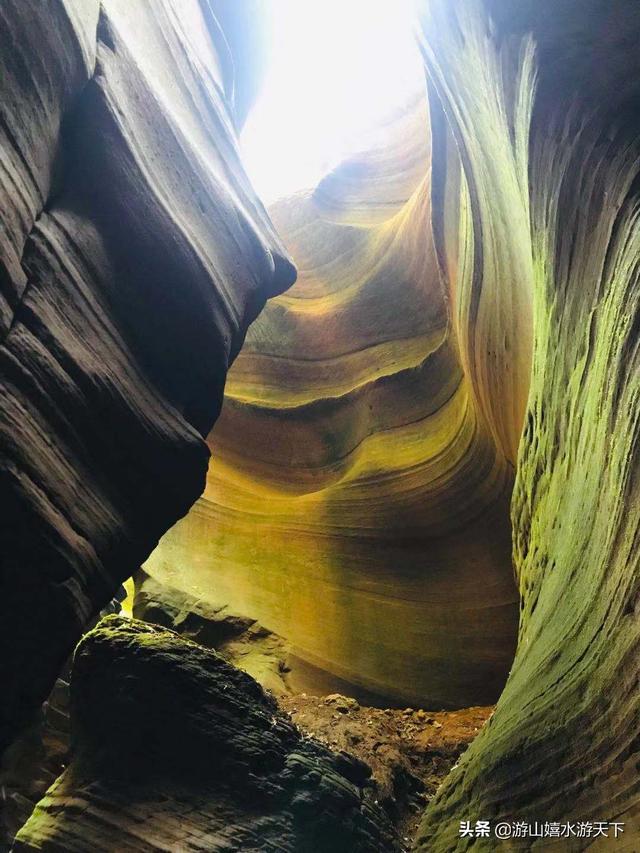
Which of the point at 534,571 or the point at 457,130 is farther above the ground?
the point at 457,130

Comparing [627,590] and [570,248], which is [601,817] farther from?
[570,248]

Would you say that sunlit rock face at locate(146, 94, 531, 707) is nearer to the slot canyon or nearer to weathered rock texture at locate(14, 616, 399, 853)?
the slot canyon

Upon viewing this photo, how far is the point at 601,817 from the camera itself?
6.88 feet

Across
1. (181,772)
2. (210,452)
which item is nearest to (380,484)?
(210,452)

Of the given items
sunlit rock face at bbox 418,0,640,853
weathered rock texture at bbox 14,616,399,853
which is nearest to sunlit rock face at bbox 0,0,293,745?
weathered rock texture at bbox 14,616,399,853

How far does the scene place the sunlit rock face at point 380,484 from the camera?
6941 millimetres

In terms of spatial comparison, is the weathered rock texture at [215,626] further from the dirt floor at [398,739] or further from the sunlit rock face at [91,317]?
the sunlit rock face at [91,317]

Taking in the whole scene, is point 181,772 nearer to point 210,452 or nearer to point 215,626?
point 210,452

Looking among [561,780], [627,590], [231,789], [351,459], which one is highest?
[351,459]

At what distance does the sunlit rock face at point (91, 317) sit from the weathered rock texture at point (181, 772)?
520mm

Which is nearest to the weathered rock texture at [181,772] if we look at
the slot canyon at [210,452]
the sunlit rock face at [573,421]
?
the slot canyon at [210,452]

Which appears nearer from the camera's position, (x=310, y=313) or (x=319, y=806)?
(x=319, y=806)

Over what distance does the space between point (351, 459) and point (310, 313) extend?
154 inches

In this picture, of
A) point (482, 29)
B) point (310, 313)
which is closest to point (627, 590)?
point (482, 29)
